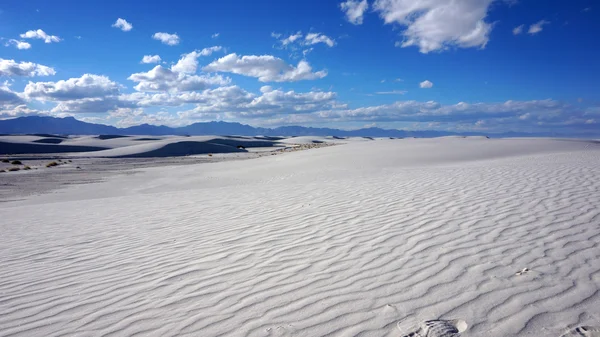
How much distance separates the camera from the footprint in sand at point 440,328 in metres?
2.62

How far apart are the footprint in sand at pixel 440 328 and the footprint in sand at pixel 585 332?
27.3 inches

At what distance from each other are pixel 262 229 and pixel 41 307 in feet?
10.3

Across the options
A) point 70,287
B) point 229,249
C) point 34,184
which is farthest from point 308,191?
point 34,184

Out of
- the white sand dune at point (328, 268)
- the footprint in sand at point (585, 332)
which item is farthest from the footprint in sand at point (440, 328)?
the footprint in sand at point (585, 332)

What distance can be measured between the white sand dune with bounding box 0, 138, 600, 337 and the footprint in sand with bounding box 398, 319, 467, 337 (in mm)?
13

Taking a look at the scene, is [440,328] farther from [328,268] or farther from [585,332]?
[328,268]

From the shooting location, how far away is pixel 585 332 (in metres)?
2.51

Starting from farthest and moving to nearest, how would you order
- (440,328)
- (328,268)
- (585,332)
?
(328,268)
(440,328)
(585,332)

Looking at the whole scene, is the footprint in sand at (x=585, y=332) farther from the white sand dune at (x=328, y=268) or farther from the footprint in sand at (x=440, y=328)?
the footprint in sand at (x=440, y=328)

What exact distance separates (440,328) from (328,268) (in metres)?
1.51

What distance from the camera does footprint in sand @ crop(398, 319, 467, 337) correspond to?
2.62m

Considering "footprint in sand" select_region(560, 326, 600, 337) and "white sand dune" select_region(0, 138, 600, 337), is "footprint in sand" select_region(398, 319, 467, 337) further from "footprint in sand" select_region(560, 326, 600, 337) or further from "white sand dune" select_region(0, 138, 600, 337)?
"footprint in sand" select_region(560, 326, 600, 337)

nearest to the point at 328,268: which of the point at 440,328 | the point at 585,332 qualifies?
the point at 440,328

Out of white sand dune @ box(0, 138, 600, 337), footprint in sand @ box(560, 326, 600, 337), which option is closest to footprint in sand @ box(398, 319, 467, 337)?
white sand dune @ box(0, 138, 600, 337)
